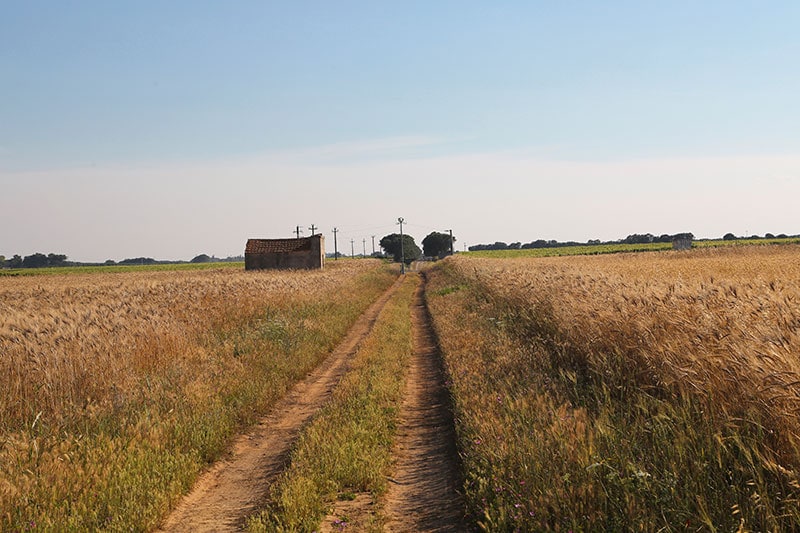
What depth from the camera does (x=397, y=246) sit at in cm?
15625

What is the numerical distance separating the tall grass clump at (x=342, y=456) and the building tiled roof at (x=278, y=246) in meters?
49.9

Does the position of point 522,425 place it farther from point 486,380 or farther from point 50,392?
point 50,392

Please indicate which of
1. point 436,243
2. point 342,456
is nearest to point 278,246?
point 342,456

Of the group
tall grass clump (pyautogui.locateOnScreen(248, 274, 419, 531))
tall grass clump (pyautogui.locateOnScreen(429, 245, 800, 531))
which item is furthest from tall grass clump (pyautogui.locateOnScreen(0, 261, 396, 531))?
tall grass clump (pyautogui.locateOnScreen(429, 245, 800, 531))

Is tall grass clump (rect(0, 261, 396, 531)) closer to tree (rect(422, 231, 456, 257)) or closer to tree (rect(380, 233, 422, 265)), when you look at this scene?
tree (rect(380, 233, 422, 265))

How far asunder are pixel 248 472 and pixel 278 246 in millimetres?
55879

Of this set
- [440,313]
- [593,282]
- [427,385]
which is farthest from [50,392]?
[440,313]

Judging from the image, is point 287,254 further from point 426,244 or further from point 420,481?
point 426,244

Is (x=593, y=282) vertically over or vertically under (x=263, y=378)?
over

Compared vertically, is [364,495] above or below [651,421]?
below

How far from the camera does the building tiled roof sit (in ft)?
199

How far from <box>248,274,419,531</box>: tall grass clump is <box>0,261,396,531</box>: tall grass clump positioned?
1.37m

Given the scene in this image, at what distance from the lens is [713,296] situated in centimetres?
846

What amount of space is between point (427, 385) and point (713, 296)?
569cm
